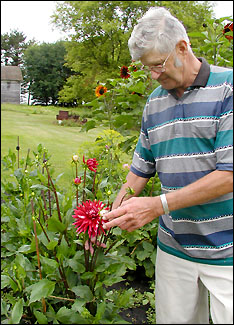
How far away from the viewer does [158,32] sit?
1.88 feet

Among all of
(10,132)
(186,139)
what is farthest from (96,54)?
(186,139)

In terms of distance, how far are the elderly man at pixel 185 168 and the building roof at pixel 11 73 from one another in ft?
1.71

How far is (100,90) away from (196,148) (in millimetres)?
923

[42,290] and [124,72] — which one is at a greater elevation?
[124,72]

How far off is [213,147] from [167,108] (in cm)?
14

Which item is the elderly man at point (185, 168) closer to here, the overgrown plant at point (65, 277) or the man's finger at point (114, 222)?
the man's finger at point (114, 222)

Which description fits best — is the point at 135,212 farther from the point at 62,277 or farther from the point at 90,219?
the point at 62,277

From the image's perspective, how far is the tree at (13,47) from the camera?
41.6 inches

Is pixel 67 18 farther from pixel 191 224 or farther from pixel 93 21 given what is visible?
pixel 191 224

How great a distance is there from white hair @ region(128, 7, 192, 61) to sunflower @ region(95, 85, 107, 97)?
896mm

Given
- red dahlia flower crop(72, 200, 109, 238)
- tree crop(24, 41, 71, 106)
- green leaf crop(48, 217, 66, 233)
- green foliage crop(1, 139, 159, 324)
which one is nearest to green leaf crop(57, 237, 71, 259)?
green foliage crop(1, 139, 159, 324)

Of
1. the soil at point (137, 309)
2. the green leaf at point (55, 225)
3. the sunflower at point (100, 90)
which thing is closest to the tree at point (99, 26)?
the sunflower at point (100, 90)

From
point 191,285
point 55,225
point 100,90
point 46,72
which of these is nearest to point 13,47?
point 46,72

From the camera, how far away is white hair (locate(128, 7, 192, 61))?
574mm
